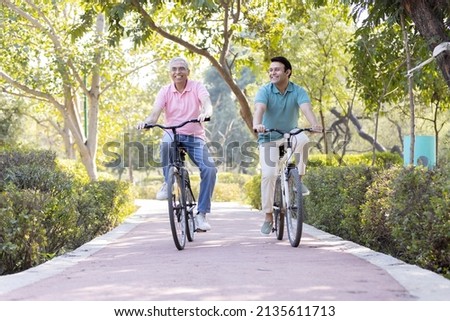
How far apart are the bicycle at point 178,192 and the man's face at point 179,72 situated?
20.8 inches

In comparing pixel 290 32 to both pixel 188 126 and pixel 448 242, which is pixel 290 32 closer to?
pixel 188 126

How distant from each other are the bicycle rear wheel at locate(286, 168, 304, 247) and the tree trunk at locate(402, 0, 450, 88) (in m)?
3.14

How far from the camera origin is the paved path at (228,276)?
5.18m

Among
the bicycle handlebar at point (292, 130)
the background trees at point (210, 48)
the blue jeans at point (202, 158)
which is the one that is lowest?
the blue jeans at point (202, 158)

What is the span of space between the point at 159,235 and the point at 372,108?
27.2ft

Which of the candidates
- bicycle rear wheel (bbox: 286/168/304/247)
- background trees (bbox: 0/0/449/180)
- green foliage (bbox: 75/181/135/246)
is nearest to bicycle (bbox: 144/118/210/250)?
bicycle rear wheel (bbox: 286/168/304/247)

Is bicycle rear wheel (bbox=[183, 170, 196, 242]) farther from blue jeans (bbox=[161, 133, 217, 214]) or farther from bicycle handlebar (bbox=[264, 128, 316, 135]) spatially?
bicycle handlebar (bbox=[264, 128, 316, 135])

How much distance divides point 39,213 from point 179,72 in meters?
2.10

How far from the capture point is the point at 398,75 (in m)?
15.8

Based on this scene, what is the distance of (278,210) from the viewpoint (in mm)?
8906

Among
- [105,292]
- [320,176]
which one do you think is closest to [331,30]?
[320,176]

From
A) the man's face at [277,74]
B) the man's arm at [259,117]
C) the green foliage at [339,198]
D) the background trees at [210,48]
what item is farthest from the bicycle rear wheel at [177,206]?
the background trees at [210,48]

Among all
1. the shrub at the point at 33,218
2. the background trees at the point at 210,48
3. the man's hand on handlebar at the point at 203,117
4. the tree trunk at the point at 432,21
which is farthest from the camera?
the background trees at the point at 210,48

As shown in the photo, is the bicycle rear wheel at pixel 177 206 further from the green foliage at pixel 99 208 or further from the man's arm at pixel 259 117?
the green foliage at pixel 99 208
